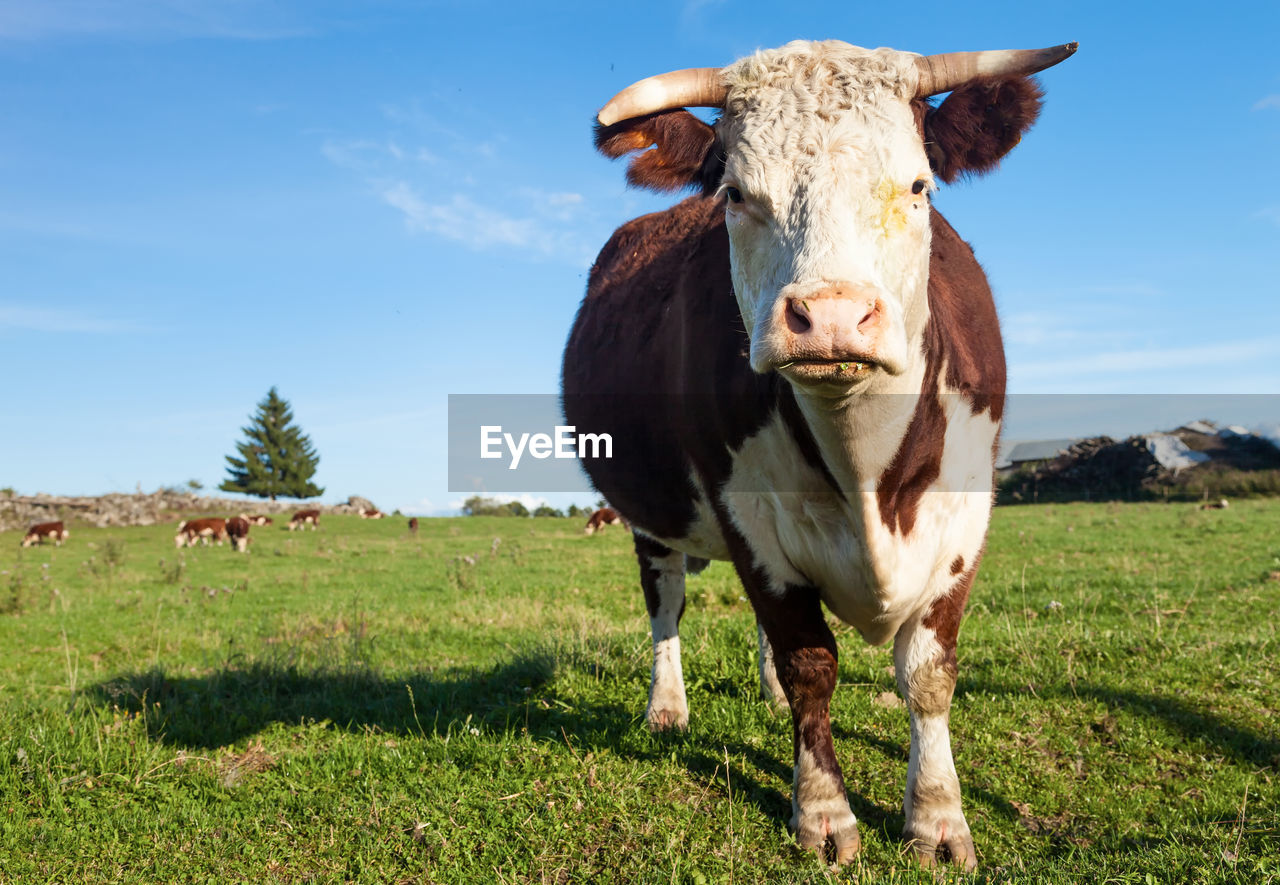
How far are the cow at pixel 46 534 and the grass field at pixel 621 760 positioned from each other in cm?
2426

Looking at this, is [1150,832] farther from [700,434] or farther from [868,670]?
[700,434]

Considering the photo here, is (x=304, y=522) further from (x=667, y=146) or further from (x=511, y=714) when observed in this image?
(x=667, y=146)

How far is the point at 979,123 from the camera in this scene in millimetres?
3398

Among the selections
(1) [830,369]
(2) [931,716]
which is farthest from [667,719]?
(1) [830,369]

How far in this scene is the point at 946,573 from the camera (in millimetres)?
3691

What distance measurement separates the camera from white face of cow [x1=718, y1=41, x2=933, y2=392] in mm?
2510

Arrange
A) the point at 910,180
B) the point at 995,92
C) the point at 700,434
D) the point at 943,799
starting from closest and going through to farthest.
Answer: the point at 910,180 < the point at 995,92 < the point at 943,799 < the point at 700,434

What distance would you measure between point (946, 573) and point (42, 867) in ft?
13.5

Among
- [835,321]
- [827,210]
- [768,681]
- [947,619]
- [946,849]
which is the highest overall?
[827,210]

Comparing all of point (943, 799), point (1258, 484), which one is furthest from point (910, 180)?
point (1258, 484)

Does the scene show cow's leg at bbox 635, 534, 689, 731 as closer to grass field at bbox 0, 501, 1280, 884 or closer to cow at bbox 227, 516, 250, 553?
grass field at bbox 0, 501, 1280, 884

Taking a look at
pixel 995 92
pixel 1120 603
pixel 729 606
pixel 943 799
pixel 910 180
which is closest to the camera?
pixel 910 180

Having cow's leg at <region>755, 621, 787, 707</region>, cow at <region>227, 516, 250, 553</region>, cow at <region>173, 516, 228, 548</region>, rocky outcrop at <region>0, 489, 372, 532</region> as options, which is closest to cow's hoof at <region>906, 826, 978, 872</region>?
cow's leg at <region>755, 621, 787, 707</region>

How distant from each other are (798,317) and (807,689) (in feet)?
6.01
